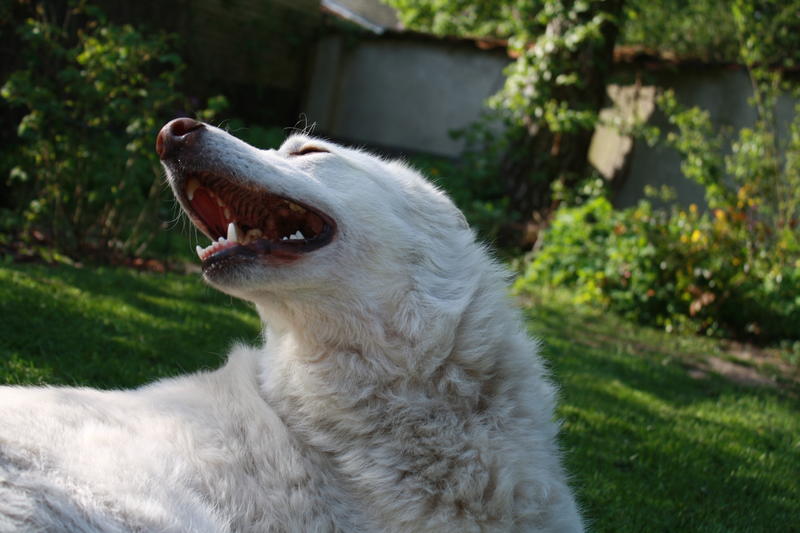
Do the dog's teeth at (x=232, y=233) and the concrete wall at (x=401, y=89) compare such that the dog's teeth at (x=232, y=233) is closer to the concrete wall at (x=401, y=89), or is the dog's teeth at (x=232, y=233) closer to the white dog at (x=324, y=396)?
the white dog at (x=324, y=396)

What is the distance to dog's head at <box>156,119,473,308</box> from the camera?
101 inches

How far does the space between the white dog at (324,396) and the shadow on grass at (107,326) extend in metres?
1.43

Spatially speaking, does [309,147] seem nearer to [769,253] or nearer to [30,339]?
[30,339]

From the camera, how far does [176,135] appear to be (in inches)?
104

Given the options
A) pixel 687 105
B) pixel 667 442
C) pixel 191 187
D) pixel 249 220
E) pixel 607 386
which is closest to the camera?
pixel 191 187

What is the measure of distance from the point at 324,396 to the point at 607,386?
12.2ft

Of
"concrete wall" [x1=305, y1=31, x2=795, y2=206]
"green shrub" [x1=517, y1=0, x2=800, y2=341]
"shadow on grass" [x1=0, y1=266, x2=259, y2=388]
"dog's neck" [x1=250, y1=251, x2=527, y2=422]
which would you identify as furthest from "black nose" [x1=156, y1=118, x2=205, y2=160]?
"concrete wall" [x1=305, y1=31, x2=795, y2=206]

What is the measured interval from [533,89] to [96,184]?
21.9 ft

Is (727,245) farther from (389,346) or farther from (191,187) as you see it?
(191,187)

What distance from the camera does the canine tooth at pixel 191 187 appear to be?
2.75 m

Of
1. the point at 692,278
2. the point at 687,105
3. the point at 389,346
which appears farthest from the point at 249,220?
the point at 687,105

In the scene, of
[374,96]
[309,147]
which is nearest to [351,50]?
[374,96]

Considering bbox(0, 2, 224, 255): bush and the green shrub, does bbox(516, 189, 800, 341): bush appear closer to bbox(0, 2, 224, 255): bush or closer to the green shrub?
the green shrub

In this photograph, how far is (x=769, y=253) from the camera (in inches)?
326
